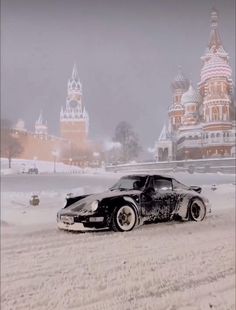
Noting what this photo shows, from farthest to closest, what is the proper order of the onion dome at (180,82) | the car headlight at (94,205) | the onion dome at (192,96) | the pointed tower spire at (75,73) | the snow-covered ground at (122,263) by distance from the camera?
the pointed tower spire at (75,73) → the onion dome at (180,82) → the onion dome at (192,96) → the snow-covered ground at (122,263) → the car headlight at (94,205)

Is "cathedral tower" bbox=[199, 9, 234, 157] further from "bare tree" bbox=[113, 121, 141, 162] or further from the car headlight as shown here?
the car headlight

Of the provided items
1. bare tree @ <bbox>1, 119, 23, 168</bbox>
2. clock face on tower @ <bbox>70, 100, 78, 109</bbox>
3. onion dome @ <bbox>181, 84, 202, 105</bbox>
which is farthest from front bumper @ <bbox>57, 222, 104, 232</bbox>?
onion dome @ <bbox>181, 84, 202, 105</bbox>

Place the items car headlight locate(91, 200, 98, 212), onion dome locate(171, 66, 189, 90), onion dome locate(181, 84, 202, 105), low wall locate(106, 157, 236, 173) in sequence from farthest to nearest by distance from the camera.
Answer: onion dome locate(171, 66, 189, 90) < onion dome locate(181, 84, 202, 105) < low wall locate(106, 157, 236, 173) < car headlight locate(91, 200, 98, 212)

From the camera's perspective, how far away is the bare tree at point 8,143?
379cm

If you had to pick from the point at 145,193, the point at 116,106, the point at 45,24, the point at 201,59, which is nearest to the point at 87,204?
the point at 145,193

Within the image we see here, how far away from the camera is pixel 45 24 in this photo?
373 cm

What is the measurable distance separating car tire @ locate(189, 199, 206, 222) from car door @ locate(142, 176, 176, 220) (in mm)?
175

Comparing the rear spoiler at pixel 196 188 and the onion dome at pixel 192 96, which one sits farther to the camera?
the onion dome at pixel 192 96

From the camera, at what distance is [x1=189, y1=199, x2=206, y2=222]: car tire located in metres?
2.64

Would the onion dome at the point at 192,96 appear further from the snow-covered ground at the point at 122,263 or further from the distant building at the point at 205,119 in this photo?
the snow-covered ground at the point at 122,263

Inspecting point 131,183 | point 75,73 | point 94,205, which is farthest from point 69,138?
point 94,205

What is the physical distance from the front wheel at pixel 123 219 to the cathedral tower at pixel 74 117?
3.23 ft

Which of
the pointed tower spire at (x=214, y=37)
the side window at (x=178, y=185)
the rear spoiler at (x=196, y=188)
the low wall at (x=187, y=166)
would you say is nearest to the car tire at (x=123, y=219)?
the side window at (x=178, y=185)

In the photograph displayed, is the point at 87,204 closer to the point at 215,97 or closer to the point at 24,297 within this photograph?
the point at 24,297
